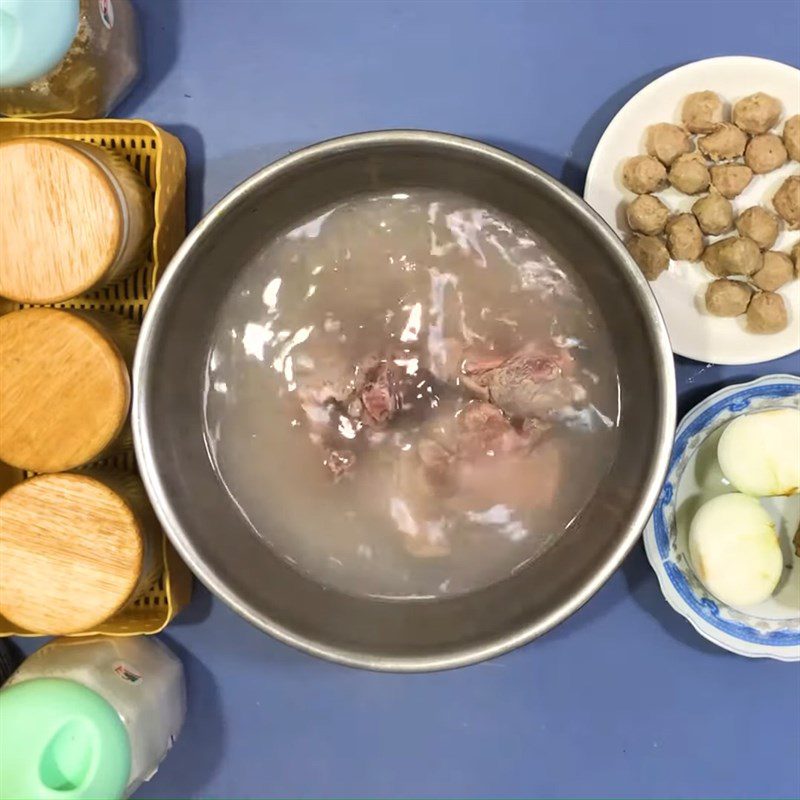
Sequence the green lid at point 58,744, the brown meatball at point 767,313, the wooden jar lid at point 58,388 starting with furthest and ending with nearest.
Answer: the brown meatball at point 767,313
the wooden jar lid at point 58,388
the green lid at point 58,744

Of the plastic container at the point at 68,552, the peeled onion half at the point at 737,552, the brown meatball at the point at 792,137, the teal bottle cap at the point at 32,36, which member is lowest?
the plastic container at the point at 68,552

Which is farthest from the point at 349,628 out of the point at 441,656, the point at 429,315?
the point at 429,315

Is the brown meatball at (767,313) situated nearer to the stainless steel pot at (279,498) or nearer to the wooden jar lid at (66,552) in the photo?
the stainless steel pot at (279,498)

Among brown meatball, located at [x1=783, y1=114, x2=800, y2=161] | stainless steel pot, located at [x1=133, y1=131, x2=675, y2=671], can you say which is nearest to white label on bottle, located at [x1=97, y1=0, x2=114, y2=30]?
stainless steel pot, located at [x1=133, y1=131, x2=675, y2=671]

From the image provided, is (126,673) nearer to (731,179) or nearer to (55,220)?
(55,220)

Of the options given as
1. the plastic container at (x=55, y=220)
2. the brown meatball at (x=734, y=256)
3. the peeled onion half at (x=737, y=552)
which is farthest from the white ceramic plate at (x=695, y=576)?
the plastic container at (x=55, y=220)

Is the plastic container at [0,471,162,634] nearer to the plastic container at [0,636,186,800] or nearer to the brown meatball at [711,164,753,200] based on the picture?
the plastic container at [0,636,186,800]

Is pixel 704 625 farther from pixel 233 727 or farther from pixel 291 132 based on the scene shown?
pixel 291 132
